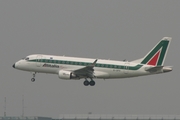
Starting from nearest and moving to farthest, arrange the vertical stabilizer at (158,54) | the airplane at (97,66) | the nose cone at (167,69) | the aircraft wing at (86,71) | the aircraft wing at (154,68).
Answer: the aircraft wing at (154,68)
the nose cone at (167,69)
the aircraft wing at (86,71)
the airplane at (97,66)
the vertical stabilizer at (158,54)

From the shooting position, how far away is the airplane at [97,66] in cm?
11506

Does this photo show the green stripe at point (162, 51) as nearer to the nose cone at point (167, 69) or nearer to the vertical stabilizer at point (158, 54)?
the vertical stabilizer at point (158, 54)

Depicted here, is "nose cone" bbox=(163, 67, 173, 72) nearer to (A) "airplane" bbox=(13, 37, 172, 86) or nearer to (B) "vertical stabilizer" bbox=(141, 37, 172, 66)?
(A) "airplane" bbox=(13, 37, 172, 86)

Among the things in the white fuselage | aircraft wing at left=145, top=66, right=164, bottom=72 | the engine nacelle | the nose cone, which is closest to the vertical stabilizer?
the white fuselage

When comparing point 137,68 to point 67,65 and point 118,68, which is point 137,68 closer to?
point 118,68

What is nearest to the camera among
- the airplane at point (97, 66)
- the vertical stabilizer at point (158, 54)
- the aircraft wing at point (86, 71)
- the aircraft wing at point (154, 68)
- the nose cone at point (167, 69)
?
the aircraft wing at point (154, 68)

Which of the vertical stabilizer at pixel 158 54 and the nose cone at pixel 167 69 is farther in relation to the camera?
the vertical stabilizer at pixel 158 54

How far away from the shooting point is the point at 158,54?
11744cm

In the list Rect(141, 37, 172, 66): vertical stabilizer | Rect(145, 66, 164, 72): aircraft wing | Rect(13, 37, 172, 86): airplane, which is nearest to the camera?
Rect(145, 66, 164, 72): aircraft wing

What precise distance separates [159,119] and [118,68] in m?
20.0

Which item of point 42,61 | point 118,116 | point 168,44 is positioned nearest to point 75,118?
point 118,116

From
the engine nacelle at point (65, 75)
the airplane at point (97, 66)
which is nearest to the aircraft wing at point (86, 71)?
the airplane at point (97, 66)

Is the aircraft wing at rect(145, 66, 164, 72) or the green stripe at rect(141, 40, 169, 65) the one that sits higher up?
the green stripe at rect(141, 40, 169, 65)

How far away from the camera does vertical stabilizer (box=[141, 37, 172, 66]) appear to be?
117m
